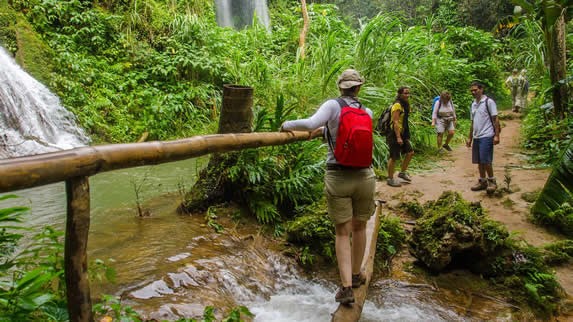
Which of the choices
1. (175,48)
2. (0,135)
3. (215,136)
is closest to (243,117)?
(215,136)

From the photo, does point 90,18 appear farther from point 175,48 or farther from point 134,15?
point 175,48

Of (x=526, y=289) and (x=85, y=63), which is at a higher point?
(x=85, y=63)

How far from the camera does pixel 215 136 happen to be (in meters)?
3.21

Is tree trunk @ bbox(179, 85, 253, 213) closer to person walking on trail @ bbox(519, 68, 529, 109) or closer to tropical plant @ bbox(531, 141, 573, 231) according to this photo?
tropical plant @ bbox(531, 141, 573, 231)

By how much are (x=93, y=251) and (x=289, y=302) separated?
6.28ft

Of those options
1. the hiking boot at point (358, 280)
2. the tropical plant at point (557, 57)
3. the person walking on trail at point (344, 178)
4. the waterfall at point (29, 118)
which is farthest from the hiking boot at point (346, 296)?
the waterfall at point (29, 118)

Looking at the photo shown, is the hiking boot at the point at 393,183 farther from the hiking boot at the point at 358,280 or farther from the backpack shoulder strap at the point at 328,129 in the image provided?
the backpack shoulder strap at the point at 328,129

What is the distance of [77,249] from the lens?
2.09 metres

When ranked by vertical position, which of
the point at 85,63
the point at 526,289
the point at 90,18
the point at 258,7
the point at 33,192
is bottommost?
the point at 526,289

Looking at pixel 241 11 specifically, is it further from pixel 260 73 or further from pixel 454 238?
pixel 454 238

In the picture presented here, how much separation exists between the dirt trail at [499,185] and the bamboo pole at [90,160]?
12.8 feet

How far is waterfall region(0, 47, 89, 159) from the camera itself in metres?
8.21

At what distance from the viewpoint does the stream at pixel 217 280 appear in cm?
331

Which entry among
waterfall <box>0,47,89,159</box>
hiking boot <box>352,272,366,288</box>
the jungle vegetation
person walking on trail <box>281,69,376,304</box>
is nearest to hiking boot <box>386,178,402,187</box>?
the jungle vegetation
